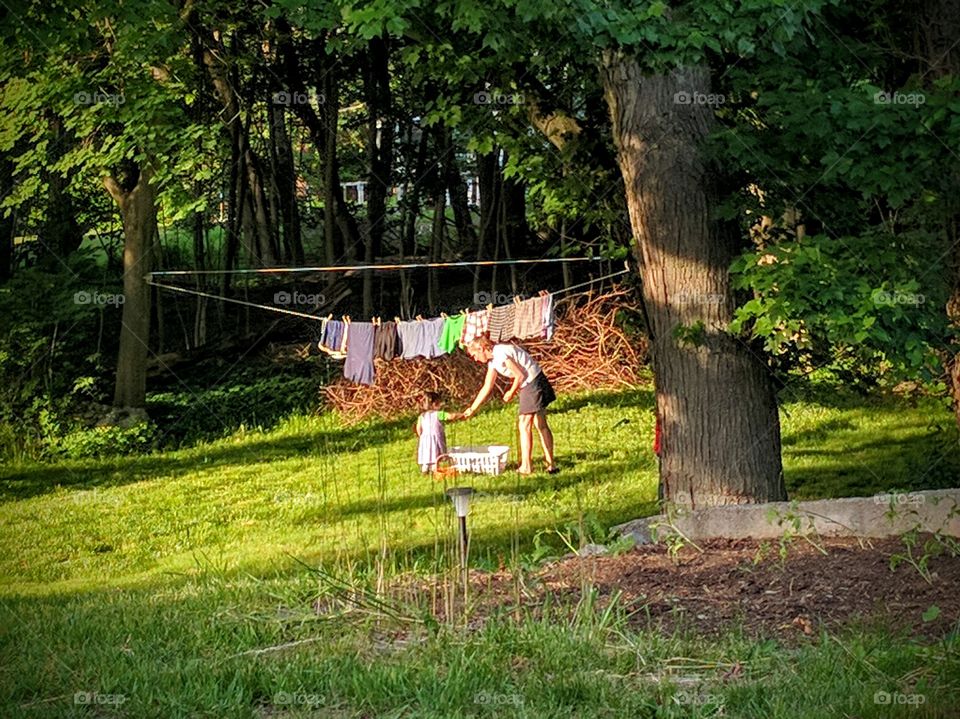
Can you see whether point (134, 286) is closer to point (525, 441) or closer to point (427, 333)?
point (427, 333)

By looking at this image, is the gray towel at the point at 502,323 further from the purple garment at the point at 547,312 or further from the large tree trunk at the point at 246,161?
the large tree trunk at the point at 246,161

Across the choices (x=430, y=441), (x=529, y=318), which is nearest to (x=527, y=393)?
(x=430, y=441)

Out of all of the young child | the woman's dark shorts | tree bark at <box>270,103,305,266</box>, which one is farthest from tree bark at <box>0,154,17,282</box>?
the woman's dark shorts

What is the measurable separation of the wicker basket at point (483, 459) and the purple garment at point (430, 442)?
0.18 metres

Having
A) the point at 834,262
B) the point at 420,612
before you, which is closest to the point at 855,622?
the point at 420,612

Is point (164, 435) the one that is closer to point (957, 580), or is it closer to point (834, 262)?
point (834, 262)

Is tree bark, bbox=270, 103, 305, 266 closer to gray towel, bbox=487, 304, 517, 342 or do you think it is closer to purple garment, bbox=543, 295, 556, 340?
gray towel, bbox=487, 304, 517, 342

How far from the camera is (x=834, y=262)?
288 inches

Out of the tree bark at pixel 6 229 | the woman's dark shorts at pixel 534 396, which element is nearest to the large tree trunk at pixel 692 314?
the woman's dark shorts at pixel 534 396

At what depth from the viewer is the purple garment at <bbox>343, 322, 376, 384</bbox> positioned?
15.2m

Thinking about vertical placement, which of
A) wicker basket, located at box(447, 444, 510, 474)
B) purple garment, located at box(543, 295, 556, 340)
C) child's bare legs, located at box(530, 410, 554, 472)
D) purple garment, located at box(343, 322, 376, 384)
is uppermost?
purple garment, located at box(543, 295, 556, 340)

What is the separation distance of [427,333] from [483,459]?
241 centimetres

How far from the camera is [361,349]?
50.0ft

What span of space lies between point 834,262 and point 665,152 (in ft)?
5.04
